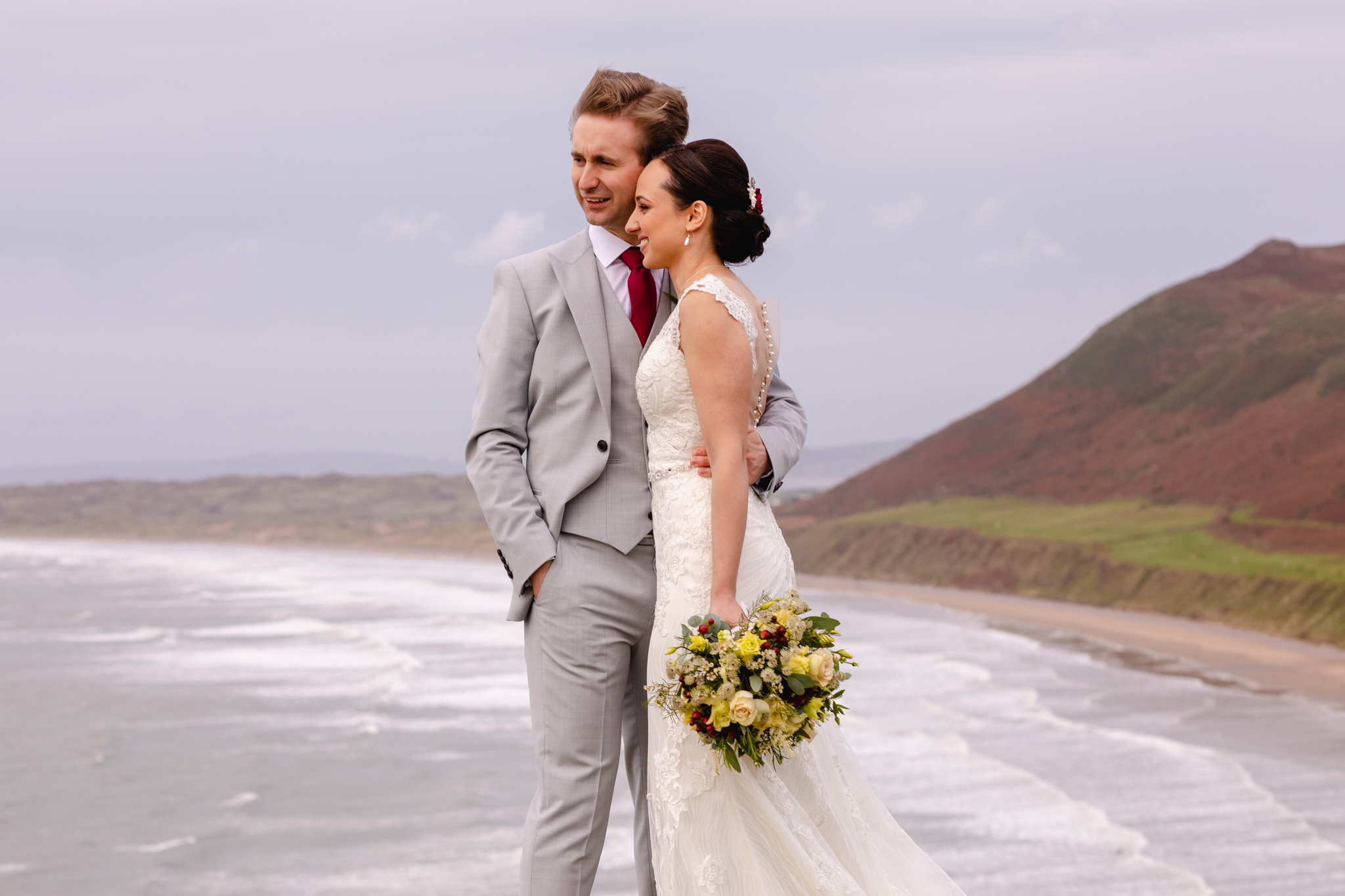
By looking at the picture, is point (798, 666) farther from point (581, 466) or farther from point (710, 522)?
point (581, 466)

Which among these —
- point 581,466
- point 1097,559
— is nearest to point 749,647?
point 581,466

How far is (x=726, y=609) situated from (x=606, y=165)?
1220 millimetres

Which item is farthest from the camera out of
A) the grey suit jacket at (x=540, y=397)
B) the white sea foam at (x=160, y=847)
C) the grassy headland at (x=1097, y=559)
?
the grassy headland at (x=1097, y=559)

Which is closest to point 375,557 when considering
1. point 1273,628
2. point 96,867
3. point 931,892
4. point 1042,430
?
point 1042,430

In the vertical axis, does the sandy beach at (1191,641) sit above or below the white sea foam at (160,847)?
below

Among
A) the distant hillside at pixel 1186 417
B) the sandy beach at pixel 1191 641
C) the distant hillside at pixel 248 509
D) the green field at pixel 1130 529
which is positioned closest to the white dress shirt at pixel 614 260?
the sandy beach at pixel 1191 641

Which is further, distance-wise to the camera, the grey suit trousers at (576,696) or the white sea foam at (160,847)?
the white sea foam at (160,847)

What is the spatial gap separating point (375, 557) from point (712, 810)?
190 ft

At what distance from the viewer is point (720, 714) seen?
315 cm

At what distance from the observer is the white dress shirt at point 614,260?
362 centimetres

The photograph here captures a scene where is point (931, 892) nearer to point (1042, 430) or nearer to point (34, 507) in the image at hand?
point (1042, 430)

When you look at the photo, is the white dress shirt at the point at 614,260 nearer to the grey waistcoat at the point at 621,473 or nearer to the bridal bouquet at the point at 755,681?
the grey waistcoat at the point at 621,473

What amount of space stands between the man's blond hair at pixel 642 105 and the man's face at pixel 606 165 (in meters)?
0.02

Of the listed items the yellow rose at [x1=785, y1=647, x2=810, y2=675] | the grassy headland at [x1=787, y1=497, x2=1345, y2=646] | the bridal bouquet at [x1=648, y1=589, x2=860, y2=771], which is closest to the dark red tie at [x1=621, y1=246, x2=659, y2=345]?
the bridal bouquet at [x1=648, y1=589, x2=860, y2=771]
